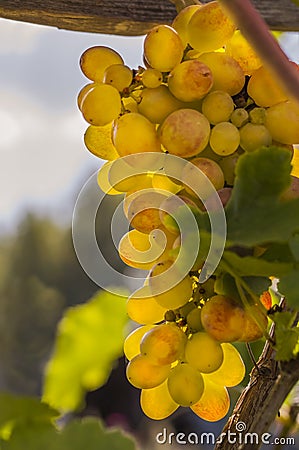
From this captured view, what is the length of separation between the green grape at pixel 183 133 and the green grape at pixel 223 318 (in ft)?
0.22

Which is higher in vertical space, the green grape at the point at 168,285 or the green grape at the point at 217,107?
the green grape at the point at 217,107

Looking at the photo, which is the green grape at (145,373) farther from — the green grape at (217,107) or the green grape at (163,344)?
the green grape at (217,107)

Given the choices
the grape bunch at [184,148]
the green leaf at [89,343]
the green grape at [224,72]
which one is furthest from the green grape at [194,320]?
the green leaf at [89,343]

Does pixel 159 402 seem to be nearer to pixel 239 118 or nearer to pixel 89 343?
pixel 239 118

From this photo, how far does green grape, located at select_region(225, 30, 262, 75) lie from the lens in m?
0.36

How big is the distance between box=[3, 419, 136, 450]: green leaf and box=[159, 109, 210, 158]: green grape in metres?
0.12

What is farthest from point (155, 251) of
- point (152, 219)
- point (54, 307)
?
point (54, 307)

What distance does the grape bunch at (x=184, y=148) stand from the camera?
0.33 meters

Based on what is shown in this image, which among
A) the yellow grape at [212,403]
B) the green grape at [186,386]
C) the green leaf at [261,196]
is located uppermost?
the green leaf at [261,196]

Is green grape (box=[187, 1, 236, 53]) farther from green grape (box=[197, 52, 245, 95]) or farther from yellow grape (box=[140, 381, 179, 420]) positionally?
yellow grape (box=[140, 381, 179, 420])

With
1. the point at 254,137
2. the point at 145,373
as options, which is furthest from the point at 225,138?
the point at 145,373

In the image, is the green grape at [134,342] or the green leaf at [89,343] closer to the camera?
the green grape at [134,342]

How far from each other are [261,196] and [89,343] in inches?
15.6

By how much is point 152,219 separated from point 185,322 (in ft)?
0.17
